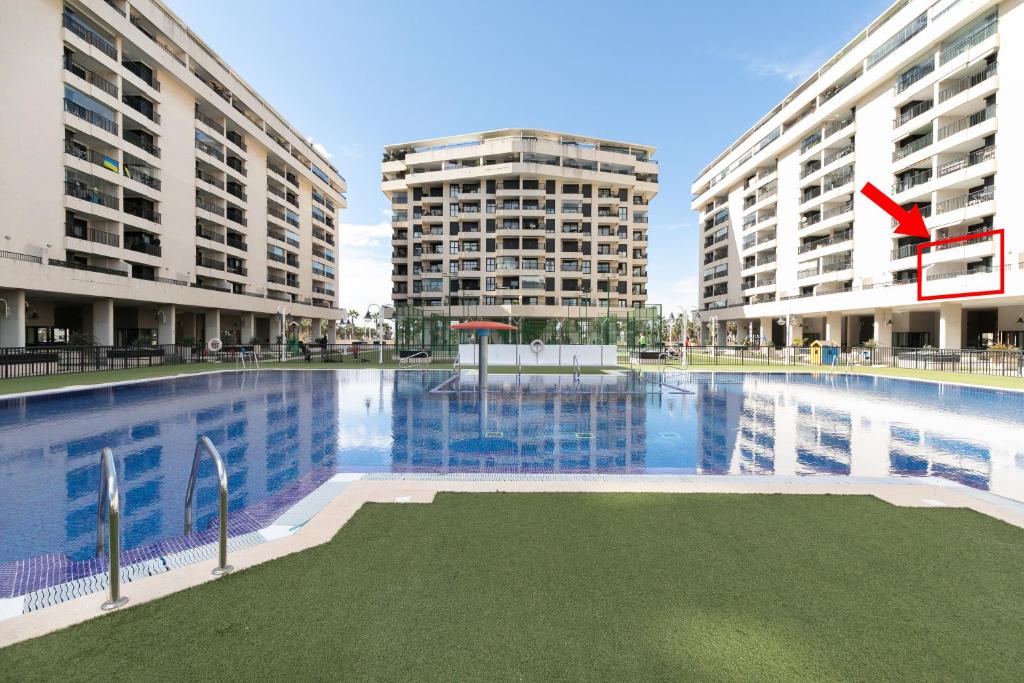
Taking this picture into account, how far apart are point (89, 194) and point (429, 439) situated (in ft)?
114

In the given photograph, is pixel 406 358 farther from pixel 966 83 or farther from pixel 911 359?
pixel 966 83

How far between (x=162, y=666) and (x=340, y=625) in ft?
3.15

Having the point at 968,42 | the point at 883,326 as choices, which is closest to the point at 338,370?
the point at 883,326

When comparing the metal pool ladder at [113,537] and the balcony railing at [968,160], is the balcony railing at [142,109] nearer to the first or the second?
the metal pool ladder at [113,537]

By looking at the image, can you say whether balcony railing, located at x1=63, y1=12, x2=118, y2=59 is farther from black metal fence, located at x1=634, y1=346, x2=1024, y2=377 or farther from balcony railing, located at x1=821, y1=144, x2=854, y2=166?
balcony railing, located at x1=821, y1=144, x2=854, y2=166

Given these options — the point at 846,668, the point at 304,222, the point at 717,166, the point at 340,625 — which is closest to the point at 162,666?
the point at 340,625

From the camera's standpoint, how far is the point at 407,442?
9.20 meters

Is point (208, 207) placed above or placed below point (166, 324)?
above

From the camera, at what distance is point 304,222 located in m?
60.3

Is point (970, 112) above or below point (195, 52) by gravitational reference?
below

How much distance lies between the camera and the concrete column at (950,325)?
31.0 metres

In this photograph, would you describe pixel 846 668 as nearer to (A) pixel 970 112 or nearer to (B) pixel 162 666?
(B) pixel 162 666

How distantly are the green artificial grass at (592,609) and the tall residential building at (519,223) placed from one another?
176 ft

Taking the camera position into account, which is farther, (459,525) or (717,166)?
(717,166)
